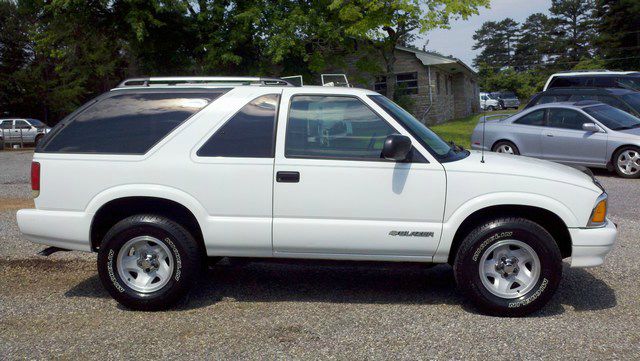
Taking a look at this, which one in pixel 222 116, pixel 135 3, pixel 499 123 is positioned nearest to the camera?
pixel 222 116

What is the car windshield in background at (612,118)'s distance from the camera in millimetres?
12117

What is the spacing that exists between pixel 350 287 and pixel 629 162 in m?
8.56

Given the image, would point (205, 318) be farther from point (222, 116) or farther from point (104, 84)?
point (104, 84)

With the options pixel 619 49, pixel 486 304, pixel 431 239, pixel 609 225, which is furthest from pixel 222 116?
pixel 619 49

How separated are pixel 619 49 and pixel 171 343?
2351 inches

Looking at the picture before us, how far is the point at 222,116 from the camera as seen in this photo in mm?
4855

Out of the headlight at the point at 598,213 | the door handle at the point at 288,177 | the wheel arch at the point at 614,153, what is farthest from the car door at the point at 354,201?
the wheel arch at the point at 614,153

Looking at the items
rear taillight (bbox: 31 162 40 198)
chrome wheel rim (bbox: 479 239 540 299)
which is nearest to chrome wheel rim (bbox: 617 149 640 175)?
chrome wheel rim (bbox: 479 239 540 299)

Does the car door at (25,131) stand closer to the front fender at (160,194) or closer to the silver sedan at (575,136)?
the silver sedan at (575,136)

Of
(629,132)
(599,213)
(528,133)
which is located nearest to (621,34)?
(528,133)

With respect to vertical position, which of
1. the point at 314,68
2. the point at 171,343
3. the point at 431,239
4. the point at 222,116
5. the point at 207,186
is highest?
the point at 314,68

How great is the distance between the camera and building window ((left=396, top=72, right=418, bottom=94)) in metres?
32.3

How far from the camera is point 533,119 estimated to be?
13047mm

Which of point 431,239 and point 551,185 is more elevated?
point 551,185
